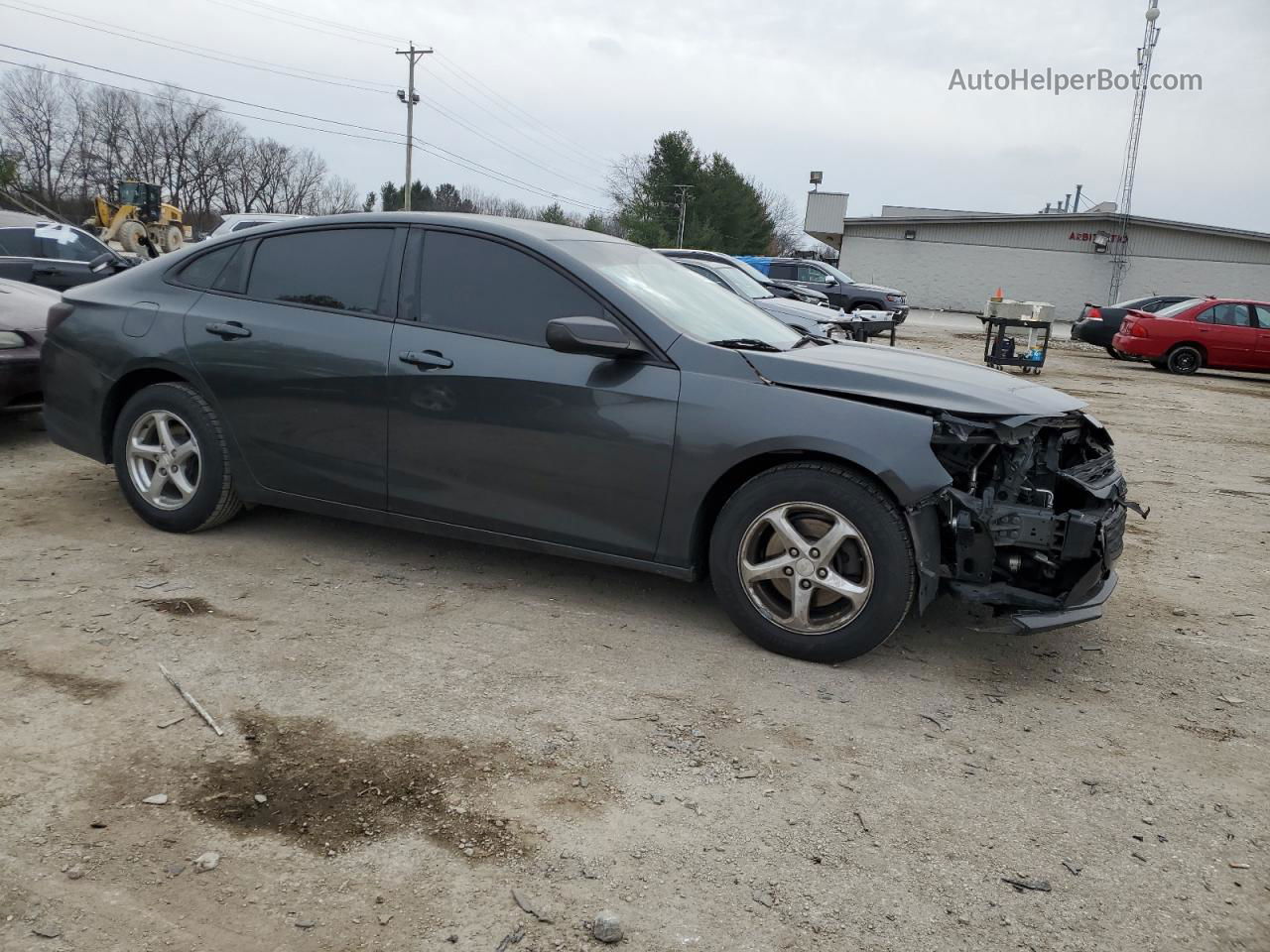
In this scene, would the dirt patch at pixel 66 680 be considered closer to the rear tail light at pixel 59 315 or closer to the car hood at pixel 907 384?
the rear tail light at pixel 59 315

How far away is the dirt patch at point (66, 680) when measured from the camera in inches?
130

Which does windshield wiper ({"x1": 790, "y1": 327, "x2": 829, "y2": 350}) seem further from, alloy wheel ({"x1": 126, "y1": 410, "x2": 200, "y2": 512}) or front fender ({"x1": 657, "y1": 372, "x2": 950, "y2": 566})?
alloy wheel ({"x1": 126, "y1": 410, "x2": 200, "y2": 512})

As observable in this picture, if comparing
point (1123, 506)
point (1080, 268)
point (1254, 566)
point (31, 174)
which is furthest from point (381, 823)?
point (31, 174)

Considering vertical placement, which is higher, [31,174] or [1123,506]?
[31,174]

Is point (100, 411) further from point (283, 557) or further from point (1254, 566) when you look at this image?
point (1254, 566)

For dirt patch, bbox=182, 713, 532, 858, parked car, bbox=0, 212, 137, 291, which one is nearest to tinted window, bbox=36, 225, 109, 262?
parked car, bbox=0, 212, 137, 291

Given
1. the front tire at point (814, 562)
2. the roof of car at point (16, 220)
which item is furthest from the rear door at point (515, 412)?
the roof of car at point (16, 220)

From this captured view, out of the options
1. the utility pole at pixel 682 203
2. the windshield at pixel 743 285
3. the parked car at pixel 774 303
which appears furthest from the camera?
→ the utility pole at pixel 682 203

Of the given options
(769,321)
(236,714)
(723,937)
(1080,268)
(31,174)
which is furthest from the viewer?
(31,174)

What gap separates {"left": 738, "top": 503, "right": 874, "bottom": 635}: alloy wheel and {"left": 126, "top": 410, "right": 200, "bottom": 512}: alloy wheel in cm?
281

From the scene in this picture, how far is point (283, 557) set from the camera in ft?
15.6

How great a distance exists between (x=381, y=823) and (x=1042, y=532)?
2500 millimetres

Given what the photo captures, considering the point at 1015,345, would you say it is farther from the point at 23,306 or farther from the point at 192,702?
the point at 192,702

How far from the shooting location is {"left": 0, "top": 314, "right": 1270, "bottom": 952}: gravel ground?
237 cm
